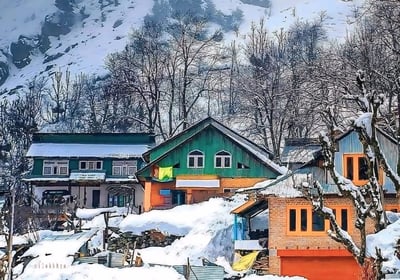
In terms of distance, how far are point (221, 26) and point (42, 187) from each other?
192ft

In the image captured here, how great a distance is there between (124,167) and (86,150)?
3.04 m

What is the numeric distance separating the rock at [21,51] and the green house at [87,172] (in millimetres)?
52803

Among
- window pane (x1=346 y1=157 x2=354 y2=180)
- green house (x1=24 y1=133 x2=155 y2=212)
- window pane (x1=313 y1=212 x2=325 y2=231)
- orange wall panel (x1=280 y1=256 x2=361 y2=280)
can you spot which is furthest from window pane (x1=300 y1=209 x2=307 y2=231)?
green house (x1=24 y1=133 x2=155 y2=212)

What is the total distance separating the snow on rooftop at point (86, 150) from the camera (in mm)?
46812

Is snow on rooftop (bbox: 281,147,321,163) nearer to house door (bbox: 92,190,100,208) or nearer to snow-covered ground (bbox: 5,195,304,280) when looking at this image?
snow-covered ground (bbox: 5,195,304,280)

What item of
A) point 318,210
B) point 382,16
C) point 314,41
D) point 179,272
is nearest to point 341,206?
point 179,272

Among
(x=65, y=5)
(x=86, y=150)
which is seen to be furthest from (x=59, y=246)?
(x=65, y=5)

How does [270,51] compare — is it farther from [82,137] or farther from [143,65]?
[82,137]

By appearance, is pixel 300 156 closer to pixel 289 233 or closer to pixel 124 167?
pixel 289 233

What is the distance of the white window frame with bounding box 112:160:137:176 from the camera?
46.9 metres

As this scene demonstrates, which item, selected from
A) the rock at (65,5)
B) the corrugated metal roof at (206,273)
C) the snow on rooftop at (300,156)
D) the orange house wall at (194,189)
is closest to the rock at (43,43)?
the rock at (65,5)

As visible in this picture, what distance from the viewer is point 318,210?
9.87 meters

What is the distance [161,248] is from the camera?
2688 cm

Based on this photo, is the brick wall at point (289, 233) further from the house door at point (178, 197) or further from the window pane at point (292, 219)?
the house door at point (178, 197)
